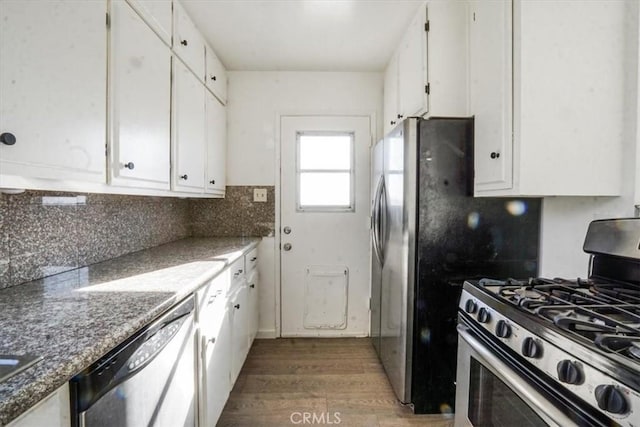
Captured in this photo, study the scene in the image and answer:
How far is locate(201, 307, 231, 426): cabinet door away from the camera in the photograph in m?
1.44

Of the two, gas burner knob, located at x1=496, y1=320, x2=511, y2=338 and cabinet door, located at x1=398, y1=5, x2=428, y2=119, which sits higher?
cabinet door, located at x1=398, y1=5, x2=428, y2=119

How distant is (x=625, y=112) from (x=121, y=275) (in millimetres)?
2215

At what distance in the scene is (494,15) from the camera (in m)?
1.47

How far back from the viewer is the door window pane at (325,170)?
9.40 ft

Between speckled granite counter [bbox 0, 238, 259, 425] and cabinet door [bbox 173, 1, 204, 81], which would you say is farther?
cabinet door [bbox 173, 1, 204, 81]

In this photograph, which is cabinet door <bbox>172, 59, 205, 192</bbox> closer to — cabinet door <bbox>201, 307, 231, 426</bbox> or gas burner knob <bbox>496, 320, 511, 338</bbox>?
cabinet door <bbox>201, 307, 231, 426</bbox>

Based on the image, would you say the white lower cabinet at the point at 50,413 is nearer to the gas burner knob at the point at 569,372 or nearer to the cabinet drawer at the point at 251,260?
the gas burner knob at the point at 569,372

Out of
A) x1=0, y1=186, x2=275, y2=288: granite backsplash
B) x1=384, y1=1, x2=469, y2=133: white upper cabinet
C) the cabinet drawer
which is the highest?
x1=384, y1=1, x2=469, y2=133: white upper cabinet

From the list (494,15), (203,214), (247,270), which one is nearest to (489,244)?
(494,15)

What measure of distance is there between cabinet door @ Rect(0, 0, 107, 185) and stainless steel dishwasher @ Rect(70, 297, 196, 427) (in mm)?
559

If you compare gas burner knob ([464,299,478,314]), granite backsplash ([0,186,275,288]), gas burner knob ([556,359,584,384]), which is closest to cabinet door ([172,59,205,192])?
granite backsplash ([0,186,275,288])

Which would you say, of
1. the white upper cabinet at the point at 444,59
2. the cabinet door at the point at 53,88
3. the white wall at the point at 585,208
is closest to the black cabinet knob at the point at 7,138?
the cabinet door at the point at 53,88

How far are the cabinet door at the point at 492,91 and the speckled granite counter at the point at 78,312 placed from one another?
1416 millimetres

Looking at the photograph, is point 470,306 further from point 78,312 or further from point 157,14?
point 157,14
